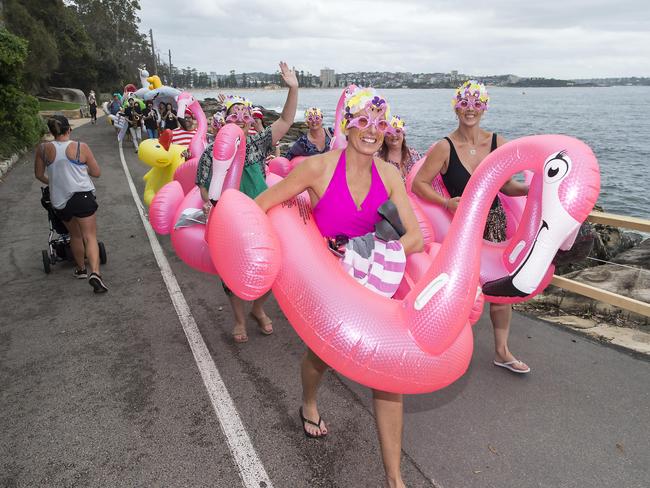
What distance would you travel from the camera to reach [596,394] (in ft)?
11.8

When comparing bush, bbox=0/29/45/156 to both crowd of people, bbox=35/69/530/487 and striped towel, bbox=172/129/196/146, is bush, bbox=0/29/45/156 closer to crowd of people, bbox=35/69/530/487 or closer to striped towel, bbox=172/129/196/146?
striped towel, bbox=172/129/196/146

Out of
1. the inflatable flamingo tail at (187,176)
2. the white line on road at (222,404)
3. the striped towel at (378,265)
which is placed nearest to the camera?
the striped towel at (378,265)

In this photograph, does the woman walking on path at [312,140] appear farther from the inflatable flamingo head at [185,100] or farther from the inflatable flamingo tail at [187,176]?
the inflatable flamingo head at [185,100]

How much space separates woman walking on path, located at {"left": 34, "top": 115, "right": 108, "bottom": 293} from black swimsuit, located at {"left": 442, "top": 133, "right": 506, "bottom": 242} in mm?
3775

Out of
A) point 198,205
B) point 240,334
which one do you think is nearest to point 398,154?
point 198,205

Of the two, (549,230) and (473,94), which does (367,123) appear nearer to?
(549,230)

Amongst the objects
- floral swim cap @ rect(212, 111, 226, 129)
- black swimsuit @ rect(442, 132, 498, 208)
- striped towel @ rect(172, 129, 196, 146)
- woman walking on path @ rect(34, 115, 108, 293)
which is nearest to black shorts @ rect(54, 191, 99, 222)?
woman walking on path @ rect(34, 115, 108, 293)

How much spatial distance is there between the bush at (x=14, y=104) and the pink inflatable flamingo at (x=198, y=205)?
36.9 ft

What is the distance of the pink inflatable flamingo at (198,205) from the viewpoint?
368cm

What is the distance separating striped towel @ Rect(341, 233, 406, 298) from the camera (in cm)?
249

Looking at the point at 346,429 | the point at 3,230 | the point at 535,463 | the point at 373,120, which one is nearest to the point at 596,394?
the point at 535,463

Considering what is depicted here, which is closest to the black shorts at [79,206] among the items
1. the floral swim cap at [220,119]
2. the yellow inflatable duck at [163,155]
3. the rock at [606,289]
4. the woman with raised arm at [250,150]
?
the yellow inflatable duck at [163,155]

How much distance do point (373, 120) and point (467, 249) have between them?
867mm

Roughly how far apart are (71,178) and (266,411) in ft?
11.8
